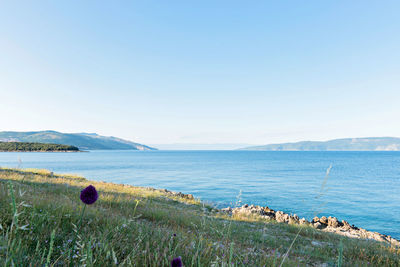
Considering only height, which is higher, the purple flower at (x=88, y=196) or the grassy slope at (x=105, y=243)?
the purple flower at (x=88, y=196)

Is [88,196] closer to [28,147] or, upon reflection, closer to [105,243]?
[105,243]

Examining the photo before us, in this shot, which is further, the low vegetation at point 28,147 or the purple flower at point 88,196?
the low vegetation at point 28,147

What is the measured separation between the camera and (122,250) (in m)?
2.60

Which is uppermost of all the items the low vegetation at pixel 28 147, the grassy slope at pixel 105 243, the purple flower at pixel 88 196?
the purple flower at pixel 88 196

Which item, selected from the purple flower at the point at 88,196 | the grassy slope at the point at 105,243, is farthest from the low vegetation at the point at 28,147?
the purple flower at the point at 88,196

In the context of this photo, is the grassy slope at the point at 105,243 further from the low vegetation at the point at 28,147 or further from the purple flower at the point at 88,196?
the low vegetation at the point at 28,147

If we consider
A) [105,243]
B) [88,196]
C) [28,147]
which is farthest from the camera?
[28,147]

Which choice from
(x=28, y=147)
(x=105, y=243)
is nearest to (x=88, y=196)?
(x=105, y=243)

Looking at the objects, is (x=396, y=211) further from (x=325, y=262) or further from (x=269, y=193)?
(x=325, y=262)

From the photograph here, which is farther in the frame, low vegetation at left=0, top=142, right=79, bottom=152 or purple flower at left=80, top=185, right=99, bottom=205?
low vegetation at left=0, top=142, right=79, bottom=152

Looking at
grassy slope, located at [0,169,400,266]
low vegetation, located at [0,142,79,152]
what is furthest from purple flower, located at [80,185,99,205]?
low vegetation, located at [0,142,79,152]

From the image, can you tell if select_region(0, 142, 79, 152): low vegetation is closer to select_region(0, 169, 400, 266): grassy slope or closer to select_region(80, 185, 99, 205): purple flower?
select_region(0, 169, 400, 266): grassy slope

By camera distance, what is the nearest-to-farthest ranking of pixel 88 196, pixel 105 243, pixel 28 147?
1. pixel 88 196
2. pixel 105 243
3. pixel 28 147

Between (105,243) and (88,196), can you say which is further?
(105,243)
